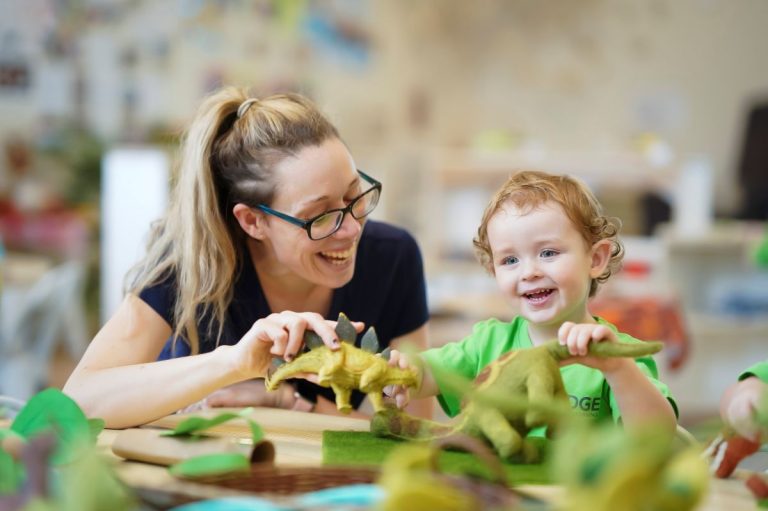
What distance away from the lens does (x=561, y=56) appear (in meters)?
7.61

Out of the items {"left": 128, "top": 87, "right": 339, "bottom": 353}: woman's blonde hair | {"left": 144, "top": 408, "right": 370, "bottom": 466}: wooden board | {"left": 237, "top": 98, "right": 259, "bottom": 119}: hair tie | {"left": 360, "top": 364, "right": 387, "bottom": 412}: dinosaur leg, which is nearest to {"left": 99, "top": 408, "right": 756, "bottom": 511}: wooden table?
{"left": 144, "top": 408, "right": 370, "bottom": 466}: wooden board

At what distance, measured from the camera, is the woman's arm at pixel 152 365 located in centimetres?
115

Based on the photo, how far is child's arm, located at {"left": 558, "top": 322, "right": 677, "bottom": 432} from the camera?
103 centimetres

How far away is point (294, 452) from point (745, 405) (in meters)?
0.52

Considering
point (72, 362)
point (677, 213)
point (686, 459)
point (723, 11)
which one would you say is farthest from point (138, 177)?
point (723, 11)

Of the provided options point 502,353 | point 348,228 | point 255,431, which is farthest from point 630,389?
point 348,228

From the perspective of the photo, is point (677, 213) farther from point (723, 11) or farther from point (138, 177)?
point (723, 11)

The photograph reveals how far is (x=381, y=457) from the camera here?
1.05 meters

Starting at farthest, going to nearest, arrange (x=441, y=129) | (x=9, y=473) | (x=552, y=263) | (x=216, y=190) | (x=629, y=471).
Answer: (x=441, y=129), (x=216, y=190), (x=552, y=263), (x=9, y=473), (x=629, y=471)

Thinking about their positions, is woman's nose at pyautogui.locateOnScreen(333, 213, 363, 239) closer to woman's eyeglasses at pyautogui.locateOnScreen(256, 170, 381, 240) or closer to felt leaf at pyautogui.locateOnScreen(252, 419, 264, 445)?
woman's eyeglasses at pyautogui.locateOnScreen(256, 170, 381, 240)

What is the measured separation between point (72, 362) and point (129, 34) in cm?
228

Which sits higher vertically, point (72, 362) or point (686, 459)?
point (686, 459)

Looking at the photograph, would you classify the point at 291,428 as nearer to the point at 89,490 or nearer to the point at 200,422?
the point at 200,422

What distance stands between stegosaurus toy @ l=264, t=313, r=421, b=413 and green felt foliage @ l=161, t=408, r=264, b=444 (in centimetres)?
9
